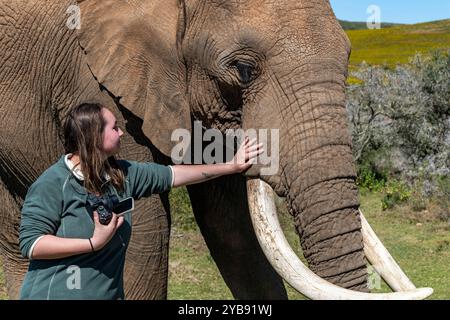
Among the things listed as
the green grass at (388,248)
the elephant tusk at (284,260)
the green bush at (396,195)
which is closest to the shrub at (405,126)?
the green bush at (396,195)

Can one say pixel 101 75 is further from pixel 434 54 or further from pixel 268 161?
pixel 434 54

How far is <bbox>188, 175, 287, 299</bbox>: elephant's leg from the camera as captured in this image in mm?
5270

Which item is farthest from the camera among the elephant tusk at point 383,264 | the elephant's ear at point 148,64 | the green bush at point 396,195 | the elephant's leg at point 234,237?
the green bush at point 396,195

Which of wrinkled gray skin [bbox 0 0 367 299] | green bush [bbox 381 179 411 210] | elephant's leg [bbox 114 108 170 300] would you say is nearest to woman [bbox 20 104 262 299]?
wrinkled gray skin [bbox 0 0 367 299]

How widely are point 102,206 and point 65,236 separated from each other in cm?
16

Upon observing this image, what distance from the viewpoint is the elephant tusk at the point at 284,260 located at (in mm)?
Answer: 3763

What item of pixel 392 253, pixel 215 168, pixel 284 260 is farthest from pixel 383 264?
pixel 392 253

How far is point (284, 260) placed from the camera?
158 inches

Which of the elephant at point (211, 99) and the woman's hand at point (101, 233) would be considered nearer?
the woman's hand at point (101, 233)

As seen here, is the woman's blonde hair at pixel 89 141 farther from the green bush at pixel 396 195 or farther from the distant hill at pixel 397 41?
the distant hill at pixel 397 41

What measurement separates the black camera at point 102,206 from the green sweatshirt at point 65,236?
3 cm

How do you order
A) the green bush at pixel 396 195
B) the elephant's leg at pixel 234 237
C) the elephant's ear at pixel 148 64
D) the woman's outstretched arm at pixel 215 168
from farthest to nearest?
1. the green bush at pixel 396 195
2. the elephant's leg at pixel 234 237
3. the elephant's ear at pixel 148 64
4. the woman's outstretched arm at pixel 215 168

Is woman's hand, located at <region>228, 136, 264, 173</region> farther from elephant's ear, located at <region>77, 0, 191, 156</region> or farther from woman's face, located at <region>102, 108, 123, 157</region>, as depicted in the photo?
woman's face, located at <region>102, 108, 123, 157</region>

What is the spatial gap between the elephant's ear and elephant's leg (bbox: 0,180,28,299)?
1.25 metres
